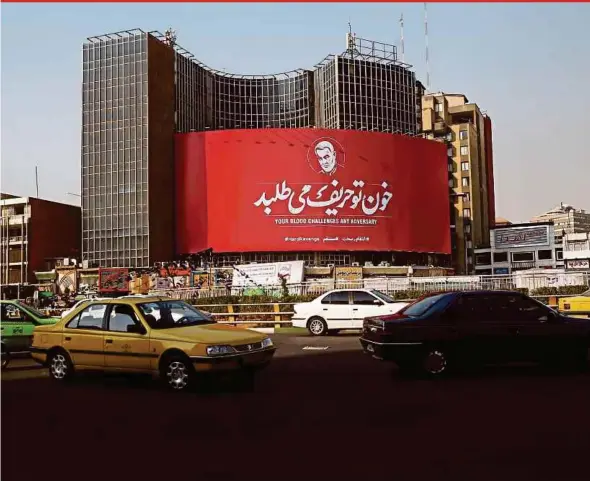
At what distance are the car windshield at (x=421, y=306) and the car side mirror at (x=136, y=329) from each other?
4567 millimetres

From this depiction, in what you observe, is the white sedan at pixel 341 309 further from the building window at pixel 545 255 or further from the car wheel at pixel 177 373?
the building window at pixel 545 255

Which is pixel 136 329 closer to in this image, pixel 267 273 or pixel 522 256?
pixel 267 273

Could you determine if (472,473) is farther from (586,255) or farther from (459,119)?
(459,119)

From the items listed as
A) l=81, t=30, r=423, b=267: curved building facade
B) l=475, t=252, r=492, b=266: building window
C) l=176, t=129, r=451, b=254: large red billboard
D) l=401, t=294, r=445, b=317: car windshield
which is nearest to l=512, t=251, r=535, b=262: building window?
l=475, t=252, r=492, b=266: building window

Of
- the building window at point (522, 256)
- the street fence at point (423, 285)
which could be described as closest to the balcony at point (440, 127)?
the building window at point (522, 256)

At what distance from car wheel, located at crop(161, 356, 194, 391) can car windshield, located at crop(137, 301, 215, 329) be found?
664 millimetres

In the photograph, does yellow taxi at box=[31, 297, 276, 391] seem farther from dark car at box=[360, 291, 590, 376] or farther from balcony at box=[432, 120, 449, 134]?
balcony at box=[432, 120, 449, 134]

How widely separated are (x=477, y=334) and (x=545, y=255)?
85313 millimetres

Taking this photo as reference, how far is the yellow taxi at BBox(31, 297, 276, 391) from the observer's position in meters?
9.73

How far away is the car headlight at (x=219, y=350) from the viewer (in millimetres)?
9609

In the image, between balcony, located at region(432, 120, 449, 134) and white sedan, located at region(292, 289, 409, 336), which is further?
balcony, located at region(432, 120, 449, 134)

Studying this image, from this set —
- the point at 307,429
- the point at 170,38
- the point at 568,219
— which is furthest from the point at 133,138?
the point at 568,219

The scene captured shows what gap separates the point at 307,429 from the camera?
7148mm

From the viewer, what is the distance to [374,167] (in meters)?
74.1
